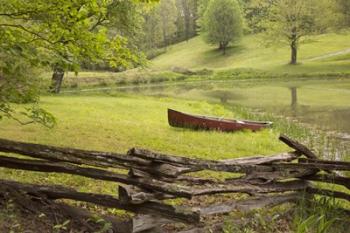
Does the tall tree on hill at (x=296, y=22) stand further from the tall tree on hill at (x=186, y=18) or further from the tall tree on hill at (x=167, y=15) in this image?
the tall tree on hill at (x=186, y=18)

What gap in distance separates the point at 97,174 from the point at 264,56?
7150cm

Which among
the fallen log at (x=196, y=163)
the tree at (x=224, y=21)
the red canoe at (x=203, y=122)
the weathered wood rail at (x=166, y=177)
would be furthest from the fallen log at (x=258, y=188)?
the tree at (x=224, y=21)

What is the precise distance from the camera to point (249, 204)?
285 inches

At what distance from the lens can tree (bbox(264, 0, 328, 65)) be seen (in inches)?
2510

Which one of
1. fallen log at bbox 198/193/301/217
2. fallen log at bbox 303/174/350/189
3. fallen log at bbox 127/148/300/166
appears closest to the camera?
fallen log at bbox 127/148/300/166

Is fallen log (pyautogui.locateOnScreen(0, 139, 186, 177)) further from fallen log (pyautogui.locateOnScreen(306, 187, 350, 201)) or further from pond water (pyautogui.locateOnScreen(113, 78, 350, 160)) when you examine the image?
pond water (pyautogui.locateOnScreen(113, 78, 350, 160))

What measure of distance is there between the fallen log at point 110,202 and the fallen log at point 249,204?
1.36 ft

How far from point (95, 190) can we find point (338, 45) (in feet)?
243

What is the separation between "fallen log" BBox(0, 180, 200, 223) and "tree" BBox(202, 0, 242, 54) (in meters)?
82.1

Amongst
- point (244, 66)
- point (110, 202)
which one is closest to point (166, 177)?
point (110, 202)

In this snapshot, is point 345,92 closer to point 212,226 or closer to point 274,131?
point 274,131

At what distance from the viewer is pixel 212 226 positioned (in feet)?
21.5

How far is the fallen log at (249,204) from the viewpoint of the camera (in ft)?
22.0

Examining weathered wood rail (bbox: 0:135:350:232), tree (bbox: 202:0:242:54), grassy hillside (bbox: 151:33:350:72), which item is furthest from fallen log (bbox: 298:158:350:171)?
tree (bbox: 202:0:242:54)
